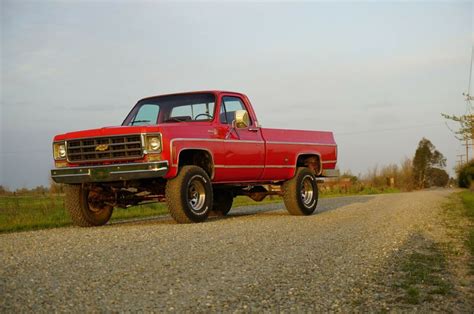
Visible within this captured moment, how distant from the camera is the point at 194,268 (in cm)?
593

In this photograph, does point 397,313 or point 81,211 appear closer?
point 397,313

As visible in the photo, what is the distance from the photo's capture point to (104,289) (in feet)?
16.2

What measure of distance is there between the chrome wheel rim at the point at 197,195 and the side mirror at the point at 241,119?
1518mm

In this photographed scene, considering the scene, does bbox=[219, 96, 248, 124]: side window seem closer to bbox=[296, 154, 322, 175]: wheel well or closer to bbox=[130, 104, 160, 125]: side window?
bbox=[130, 104, 160, 125]: side window

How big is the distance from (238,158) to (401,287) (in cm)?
649

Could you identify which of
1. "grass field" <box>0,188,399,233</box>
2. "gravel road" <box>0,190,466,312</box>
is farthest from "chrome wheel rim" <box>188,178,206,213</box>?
"grass field" <box>0,188,399,233</box>

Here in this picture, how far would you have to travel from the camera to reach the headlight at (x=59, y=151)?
34.9ft

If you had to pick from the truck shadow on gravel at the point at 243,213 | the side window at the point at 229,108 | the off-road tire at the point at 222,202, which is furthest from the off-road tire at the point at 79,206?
the off-road tire at the point at 222,202

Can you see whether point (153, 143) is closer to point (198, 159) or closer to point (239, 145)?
point (198, 159)

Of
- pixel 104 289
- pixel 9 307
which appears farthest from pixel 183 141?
pixel 9 307

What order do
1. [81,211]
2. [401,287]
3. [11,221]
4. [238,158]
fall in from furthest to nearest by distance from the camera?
[11,221] → [238,158] → [81,211] → [401,287]

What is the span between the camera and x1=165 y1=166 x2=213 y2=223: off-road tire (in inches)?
395

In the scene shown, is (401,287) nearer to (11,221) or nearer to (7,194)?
(11,221)

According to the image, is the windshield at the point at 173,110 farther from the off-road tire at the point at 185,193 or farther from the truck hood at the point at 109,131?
the truck hood at the point at 109,131
